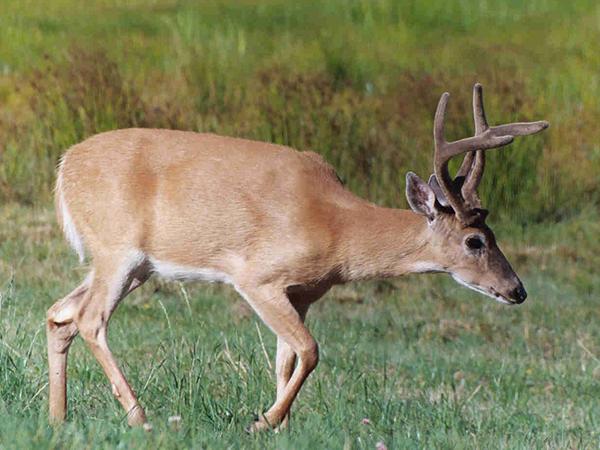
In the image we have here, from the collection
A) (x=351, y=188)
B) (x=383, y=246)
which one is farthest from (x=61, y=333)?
(x=351, y=188)

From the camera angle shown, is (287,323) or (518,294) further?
(518,294)

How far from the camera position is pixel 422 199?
7.58m

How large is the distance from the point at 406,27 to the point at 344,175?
4707 mm

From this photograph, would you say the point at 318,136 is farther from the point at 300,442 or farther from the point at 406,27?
the point at 300,442

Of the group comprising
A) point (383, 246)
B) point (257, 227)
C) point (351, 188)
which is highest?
point (257, 227)

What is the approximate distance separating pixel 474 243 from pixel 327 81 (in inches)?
328

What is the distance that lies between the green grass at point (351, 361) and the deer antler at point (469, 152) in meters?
0.91

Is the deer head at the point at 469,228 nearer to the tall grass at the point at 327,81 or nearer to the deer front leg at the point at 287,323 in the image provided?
the deer front leg at the point at 287,323

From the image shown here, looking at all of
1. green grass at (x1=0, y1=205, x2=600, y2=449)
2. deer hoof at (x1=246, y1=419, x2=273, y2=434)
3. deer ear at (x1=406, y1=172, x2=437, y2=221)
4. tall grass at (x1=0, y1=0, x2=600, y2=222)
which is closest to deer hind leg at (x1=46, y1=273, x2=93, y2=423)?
green grass at (x1=0, y1=205, x2=600, y2=449)

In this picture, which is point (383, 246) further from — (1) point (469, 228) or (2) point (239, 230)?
(2) point (239, 230)

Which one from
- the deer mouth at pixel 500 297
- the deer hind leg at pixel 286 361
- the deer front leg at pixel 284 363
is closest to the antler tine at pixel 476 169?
the deer mouth at pixel 500 297

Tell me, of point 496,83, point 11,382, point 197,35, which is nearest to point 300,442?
point 11,382

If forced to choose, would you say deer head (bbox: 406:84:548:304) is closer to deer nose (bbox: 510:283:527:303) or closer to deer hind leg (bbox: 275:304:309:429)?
deer nose (bbox: 510:283:527:303)

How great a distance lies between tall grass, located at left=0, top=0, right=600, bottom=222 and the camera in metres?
14.5
